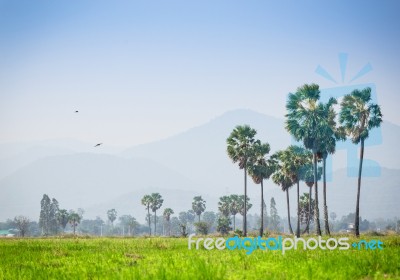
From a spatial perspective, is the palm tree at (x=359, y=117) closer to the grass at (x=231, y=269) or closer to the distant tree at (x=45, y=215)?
the grass at (x=231, y=269)

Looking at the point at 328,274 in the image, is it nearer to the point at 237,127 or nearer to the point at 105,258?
the point at 105,258

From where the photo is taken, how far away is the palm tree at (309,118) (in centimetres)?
4462

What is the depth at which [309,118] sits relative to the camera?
147 ft

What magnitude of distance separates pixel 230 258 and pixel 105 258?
20.4ft

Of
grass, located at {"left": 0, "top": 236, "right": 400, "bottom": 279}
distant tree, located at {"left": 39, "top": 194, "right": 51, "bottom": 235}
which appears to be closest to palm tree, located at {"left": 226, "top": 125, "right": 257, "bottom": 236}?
grass, located at {"left": 0, "top": 236, "right": 400, "bottom": 279}

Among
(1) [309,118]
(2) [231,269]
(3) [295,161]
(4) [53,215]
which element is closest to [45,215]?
(4) [53,215]

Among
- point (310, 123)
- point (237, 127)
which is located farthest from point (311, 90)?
point (237, 127)

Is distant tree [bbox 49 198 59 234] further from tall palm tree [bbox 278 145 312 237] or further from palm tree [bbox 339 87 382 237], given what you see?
palm tree [bbox 339 87 382 237]

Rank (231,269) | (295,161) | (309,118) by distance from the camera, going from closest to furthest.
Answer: (231,269), (309,118), (295,161)

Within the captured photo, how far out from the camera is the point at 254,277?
11828 millimetres

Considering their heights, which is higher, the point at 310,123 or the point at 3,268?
the point at 310,123

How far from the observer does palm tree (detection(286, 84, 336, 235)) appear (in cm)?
4462

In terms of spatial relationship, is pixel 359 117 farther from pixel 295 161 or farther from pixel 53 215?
pixel 53 215

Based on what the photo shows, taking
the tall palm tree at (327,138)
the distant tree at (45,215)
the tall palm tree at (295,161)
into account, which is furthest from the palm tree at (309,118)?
the distant tree at (45,215)
